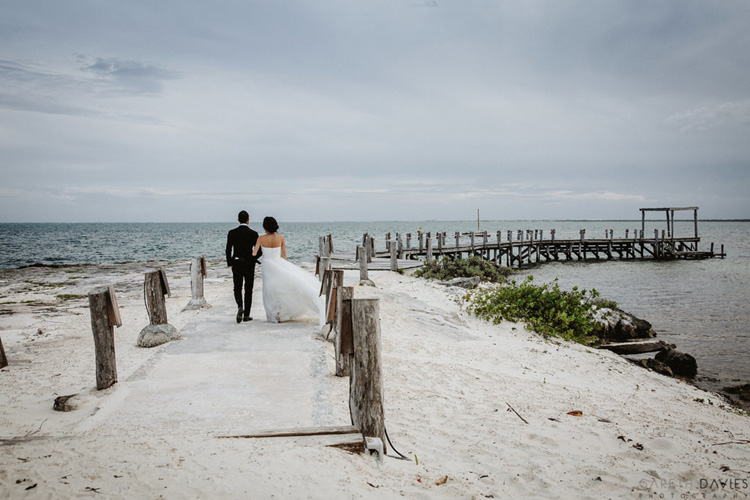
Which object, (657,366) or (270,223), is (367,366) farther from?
(657,366)

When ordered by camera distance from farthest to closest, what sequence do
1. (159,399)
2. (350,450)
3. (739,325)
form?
(739,325) < (159,399) < (350,450)

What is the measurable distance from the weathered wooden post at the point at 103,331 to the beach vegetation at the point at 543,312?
27.9 feet

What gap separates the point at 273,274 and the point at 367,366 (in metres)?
4.82

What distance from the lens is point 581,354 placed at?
9.58m

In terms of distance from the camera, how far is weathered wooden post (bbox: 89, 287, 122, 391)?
529cm

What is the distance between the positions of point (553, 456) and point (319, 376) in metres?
2.74

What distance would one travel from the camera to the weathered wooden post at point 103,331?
17.4 feet

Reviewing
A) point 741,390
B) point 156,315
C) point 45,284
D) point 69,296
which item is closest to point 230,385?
point 156,315

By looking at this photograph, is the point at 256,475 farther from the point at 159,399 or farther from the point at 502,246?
the point at 502,246

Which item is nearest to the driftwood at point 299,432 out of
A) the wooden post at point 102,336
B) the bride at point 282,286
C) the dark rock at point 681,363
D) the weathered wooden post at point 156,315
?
the wooden post at point 102,336

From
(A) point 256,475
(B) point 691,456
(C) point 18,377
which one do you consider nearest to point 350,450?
(A) point 256,475

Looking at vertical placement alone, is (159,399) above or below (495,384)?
above

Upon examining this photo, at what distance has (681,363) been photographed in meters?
9.60

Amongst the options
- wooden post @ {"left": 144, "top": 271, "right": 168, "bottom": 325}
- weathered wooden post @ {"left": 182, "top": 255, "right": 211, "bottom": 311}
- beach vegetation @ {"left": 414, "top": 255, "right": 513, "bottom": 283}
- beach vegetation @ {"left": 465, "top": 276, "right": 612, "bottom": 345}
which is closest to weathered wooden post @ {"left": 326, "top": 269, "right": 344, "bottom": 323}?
wooden post @ {"left": 144, "top": 271, "right": 168, "bottom": 325}
